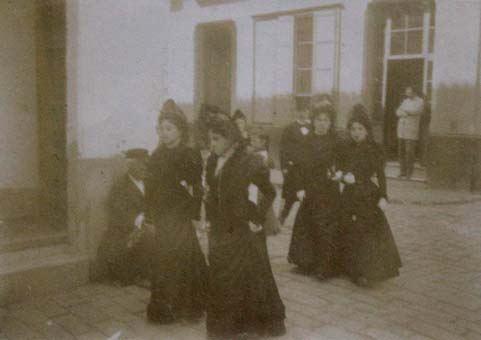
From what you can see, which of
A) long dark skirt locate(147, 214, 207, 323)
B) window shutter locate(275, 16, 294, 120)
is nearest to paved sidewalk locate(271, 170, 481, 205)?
window shutter locate(275, 16, 294, 120)

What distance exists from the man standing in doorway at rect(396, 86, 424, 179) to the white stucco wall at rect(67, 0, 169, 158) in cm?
684

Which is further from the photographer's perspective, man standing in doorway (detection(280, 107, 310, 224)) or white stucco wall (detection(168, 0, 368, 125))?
white stucco wall (detection(168, 0, 368, 125))

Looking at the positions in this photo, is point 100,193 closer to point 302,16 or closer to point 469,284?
point 469,284

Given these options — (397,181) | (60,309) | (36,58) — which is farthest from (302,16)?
(60,309)

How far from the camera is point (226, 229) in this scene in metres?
4.05

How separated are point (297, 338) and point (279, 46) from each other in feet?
34.8

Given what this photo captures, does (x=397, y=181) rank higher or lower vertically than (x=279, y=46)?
lower

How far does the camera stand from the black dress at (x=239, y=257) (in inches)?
158

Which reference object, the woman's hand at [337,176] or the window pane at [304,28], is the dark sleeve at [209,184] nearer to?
the woman's hand at [337,176]

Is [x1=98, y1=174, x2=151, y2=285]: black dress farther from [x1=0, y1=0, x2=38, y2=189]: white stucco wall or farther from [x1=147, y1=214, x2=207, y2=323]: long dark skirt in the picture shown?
[x1=0, y1=0, x2=38, y2=189]: white stucco wall

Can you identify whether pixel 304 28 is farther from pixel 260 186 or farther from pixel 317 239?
pixel 260 186

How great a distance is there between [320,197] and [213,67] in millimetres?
11343

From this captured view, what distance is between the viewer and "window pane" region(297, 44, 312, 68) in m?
13.1

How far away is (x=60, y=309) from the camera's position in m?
4.52
